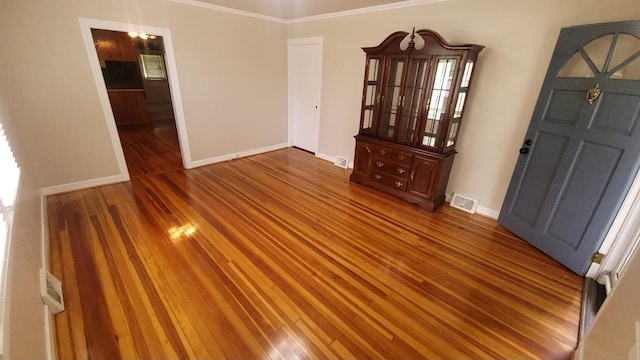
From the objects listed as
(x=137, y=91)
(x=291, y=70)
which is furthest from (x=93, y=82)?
(x=137, y=91)

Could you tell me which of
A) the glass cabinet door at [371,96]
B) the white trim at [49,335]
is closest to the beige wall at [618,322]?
the glass cabinet door at [371,96]

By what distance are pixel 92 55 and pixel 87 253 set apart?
2.32 metres

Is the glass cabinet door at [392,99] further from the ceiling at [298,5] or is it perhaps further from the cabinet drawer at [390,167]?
the ceiling at [298,5]

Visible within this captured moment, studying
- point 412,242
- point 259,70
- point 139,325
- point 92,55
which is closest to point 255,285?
point 139,325

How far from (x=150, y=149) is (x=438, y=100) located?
16.6ft

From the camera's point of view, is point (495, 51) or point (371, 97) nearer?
point (495, 51)

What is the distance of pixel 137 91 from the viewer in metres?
6.57

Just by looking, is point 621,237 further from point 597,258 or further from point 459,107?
point 459,107

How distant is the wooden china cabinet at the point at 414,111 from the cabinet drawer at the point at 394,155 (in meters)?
0.01

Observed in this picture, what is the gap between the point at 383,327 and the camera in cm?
164

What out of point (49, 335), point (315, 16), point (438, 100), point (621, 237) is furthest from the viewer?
point (315, 16)

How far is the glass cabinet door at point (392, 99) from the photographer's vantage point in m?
3.03

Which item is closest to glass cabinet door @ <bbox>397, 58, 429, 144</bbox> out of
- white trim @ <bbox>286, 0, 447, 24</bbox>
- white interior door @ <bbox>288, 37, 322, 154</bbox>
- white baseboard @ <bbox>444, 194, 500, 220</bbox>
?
white trim @ <bbox>286, 0, 447, 24</bbox>

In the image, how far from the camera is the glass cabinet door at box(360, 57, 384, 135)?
125 inches
